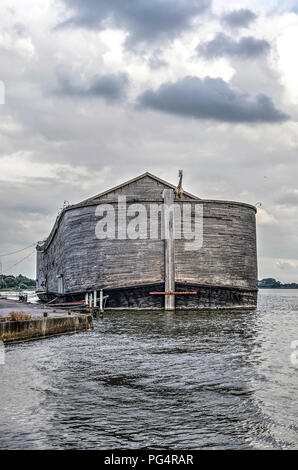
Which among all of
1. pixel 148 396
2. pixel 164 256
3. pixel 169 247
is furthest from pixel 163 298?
pixel 148 396

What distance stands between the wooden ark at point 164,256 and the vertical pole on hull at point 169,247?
7 centimetres

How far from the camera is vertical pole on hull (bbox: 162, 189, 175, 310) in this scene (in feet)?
118

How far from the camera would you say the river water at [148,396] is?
7.08m

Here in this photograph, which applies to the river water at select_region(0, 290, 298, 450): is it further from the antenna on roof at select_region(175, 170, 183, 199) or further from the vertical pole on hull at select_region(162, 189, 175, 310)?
the antenna on roof at select_region(175, 170, 183, 199)

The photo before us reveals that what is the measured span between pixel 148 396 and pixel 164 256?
2761 cm

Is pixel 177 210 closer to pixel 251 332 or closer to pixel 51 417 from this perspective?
pixel 251 332

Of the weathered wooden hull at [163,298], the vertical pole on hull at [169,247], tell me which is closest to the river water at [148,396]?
the vertical pole on hull at [169,247]

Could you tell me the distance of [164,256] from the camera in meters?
36.9

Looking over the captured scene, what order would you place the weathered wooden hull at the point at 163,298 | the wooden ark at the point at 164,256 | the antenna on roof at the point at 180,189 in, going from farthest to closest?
the antenna on roof at the point at 180,189, the wooden ark at the point at 164,256, the weathered wooden hull at the point at 163,298

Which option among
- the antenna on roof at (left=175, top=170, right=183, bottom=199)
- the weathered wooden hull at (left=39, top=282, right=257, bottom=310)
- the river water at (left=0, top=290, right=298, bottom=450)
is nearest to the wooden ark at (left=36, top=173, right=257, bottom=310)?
the weathered wooden hull at (left=39, top=282, right=257, bottom=310)

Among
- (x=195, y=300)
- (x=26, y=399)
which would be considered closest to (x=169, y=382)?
(x=26, y=399)

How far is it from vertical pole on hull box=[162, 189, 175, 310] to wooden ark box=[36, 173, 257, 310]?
2.7 inches

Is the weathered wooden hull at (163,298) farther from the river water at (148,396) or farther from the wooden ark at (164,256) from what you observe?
the river water at (148,396)
